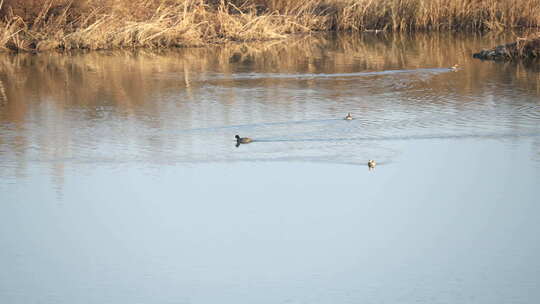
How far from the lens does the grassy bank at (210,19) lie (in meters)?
17.3

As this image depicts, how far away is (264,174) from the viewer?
7.48 m

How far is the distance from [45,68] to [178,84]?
10.5ft

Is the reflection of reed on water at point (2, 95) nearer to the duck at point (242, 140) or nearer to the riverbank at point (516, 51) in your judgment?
the duck at point (242, 140)

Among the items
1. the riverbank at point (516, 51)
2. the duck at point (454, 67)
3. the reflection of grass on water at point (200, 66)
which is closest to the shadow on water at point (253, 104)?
the reflection of grass on water at point (200, 66)

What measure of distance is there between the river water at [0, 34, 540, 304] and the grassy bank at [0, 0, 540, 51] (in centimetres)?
341

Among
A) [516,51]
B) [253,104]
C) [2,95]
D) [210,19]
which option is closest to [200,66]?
[2,95]

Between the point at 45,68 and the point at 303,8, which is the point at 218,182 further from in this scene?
the point at 303,8

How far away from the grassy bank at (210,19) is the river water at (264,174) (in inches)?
134

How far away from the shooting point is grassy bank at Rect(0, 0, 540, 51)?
17.3 m

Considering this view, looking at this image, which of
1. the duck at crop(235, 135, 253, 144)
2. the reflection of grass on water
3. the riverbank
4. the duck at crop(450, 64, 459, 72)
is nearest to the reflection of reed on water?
the reflection of grass on water

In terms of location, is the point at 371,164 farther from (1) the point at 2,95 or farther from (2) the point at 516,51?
(2) the point at 516,51

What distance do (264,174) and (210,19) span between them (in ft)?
38.5

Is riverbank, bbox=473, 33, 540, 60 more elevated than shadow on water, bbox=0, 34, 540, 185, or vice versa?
riverbank, bbox=473, 33, 540, 60

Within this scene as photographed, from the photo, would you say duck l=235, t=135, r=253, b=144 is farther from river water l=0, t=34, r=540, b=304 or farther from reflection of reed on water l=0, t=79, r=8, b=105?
reflection of reed on water l=0, t=79, r=8, b=105
